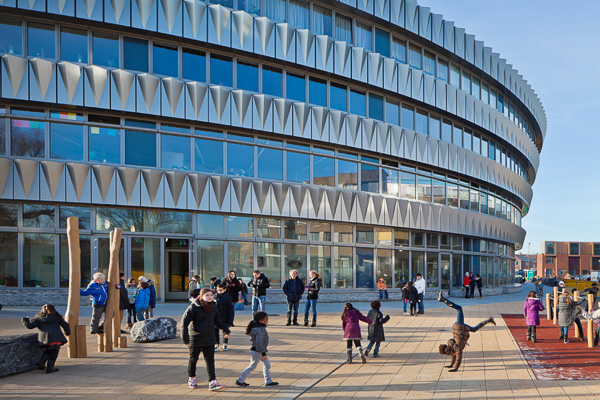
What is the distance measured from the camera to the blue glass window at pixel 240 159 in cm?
2539

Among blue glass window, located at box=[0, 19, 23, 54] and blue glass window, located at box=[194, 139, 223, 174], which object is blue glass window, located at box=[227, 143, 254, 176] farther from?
blue glass window, located at box=[0, 19, 23, 54]

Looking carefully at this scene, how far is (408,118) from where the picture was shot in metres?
31.6

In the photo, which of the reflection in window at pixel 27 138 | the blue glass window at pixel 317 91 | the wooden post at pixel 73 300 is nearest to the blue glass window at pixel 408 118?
the blue glass window at pixel 317 91

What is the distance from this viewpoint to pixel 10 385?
30.5 ft

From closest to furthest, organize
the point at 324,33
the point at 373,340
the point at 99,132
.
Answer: the point at 373,340
the point at 99,132
the point at 324,33

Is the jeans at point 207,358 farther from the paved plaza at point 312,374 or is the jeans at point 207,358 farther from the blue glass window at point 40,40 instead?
the blue glass window at point 40,40

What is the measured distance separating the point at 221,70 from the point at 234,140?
3.23 metres

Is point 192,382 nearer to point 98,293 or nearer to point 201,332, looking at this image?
point 201,332

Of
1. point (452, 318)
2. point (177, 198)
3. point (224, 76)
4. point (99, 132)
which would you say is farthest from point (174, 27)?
point (452, 318)

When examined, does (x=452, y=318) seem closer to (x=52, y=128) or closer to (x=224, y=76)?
(x=224, y=76)

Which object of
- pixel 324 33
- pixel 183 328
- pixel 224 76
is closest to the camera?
pixel 183 328

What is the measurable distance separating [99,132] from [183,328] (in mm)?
16110

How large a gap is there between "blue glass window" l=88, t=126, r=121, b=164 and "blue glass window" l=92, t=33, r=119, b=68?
108 inches

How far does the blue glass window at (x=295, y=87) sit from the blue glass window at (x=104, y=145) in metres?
8.40
